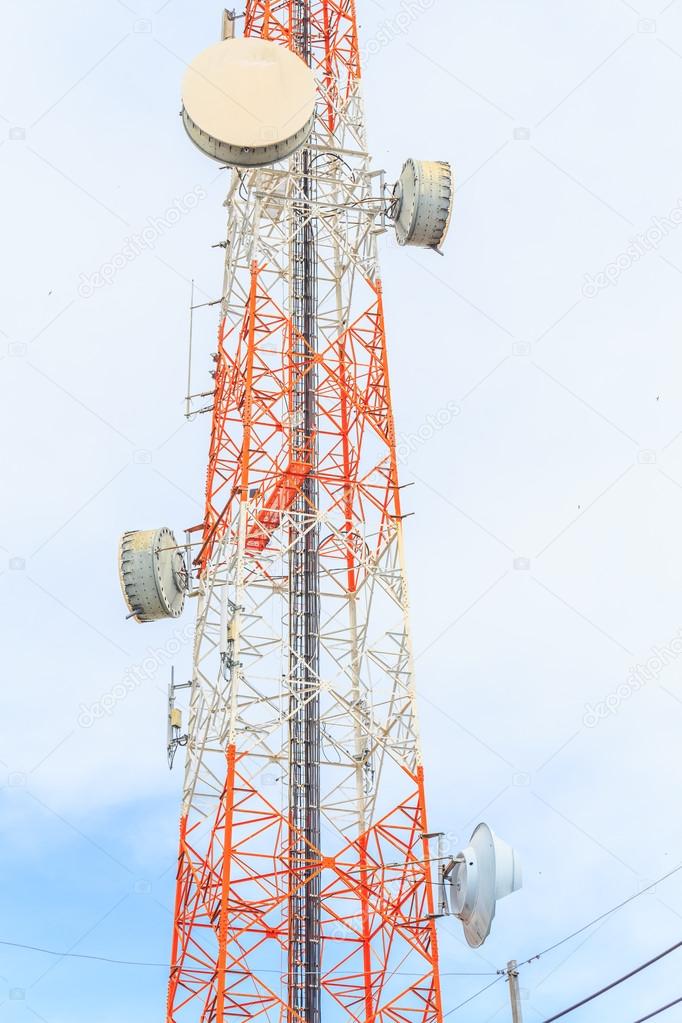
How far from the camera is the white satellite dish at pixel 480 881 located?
28.1 m

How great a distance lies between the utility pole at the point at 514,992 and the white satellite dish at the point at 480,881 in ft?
2.67

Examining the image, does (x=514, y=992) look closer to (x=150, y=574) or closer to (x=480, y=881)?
(x=480, y=881)

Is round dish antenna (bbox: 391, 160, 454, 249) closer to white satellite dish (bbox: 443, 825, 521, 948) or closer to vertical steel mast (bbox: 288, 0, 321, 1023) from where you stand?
vertical steel mast (bbox: 288, 0, 321, 1023)

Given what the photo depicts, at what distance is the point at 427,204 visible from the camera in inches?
1384

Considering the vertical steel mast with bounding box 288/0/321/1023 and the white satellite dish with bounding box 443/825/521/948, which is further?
the vertical steel mast with bounding box 288/0/321/1023

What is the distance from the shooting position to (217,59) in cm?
3306

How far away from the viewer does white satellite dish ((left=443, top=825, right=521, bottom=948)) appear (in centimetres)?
2812

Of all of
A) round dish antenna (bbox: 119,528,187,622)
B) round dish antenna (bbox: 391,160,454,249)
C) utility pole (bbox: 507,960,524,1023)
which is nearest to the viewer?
utility pole (bbox: 507,960,524,1023)

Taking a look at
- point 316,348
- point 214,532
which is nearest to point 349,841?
point 214,532

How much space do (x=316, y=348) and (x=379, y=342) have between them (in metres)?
1.68

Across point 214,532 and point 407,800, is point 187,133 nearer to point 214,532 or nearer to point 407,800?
point 214,532

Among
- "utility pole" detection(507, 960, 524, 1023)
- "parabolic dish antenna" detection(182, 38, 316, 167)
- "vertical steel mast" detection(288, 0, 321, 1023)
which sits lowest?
"utility pole" detection(507, 960, 524, 1023)

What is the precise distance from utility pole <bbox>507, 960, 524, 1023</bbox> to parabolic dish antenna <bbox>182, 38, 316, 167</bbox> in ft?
63.0

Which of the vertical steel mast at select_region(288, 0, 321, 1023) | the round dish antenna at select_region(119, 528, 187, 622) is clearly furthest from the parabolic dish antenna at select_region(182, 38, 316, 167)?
the round dish antenna at select_region(119, 528, 187, 622)
